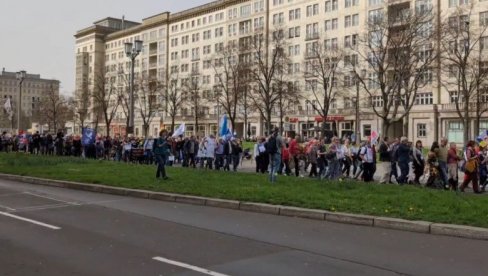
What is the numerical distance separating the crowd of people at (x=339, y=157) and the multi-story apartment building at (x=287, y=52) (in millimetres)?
28979

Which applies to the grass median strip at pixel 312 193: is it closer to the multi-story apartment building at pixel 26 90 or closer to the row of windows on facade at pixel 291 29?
the row of windows on facade at pixel 291 29

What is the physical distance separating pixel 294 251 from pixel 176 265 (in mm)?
1863

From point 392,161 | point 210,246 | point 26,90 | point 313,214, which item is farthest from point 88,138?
point 26,90

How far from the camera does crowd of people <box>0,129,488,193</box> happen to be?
679 inches

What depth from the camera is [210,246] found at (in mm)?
8328

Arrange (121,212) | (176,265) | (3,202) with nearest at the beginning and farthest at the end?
(176,265) < (121,212) < (3,202)

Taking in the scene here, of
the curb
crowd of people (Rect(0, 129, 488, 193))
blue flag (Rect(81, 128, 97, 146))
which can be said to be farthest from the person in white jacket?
blue flag (Rect(81, 128, 97, 146))

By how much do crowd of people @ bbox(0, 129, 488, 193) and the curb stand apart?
277 centimetres

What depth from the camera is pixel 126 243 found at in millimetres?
8508

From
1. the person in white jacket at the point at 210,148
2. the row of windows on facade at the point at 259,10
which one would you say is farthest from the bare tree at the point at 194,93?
the person in white jacket at the point at 210,148

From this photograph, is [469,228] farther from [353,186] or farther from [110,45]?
[110,45]

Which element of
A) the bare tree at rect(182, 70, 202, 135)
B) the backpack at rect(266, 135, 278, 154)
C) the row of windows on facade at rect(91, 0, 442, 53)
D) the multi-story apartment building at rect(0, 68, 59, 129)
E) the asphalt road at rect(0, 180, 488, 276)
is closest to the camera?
the asphalt road at rect(0, 180, 488, 276)

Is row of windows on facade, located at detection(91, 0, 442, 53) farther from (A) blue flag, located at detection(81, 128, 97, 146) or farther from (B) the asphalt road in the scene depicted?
(B) the asphalt road

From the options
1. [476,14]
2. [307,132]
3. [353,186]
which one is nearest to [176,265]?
[353,186]
